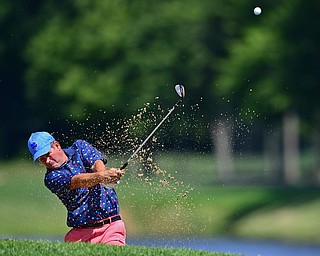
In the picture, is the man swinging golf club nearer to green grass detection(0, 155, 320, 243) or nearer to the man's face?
Result: the man's face

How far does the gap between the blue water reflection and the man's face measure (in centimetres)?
1509

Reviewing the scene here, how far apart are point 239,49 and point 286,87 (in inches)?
125

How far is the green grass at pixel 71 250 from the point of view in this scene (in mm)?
11438

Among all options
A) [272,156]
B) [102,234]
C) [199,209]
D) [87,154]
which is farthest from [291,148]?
[87,154]

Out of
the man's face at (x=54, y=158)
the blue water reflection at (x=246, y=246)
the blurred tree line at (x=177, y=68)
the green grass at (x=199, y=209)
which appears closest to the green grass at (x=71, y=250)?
the man's face at (x=54, y=158)

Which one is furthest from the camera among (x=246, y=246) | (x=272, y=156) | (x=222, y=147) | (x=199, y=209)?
(x=272, y=156)

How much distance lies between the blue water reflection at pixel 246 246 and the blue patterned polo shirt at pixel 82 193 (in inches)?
584

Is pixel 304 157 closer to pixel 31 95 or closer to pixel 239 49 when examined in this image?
pixel 239 49

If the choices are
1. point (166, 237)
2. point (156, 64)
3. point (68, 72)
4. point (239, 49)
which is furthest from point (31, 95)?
point (166, 237)

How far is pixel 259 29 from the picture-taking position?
46.0 m

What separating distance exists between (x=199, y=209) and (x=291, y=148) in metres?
11.0

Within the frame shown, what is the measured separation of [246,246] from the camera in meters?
30.5

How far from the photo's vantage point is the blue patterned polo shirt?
38.1 ft

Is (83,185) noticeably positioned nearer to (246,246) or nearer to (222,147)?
(246,246)
